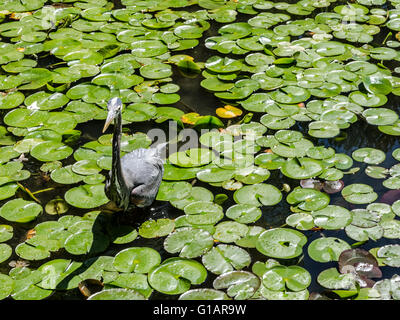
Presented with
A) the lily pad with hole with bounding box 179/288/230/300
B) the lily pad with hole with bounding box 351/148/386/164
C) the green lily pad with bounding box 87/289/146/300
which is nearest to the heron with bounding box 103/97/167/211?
the green lily pad with bounding box 87/289/146/300

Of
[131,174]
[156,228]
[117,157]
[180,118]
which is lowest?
[156,228]

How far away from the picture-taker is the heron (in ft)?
11.1

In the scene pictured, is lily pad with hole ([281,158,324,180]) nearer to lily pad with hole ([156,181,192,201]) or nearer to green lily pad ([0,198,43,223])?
lily pad with hole ([156,181,192,201])

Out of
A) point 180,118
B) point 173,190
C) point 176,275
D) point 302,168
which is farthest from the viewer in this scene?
point 180,118

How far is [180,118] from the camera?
15.4 ft

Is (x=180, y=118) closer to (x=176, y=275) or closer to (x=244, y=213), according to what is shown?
(x=244, y=213)

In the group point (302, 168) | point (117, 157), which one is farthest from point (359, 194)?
point (117, 157)

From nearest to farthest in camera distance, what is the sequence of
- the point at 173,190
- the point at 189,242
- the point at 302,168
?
the point at 189,242 → the point at 173,190 → the point at 302,168

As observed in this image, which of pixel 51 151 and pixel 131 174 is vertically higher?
pixel 131 174

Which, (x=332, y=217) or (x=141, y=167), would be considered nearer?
(x=332, y=217)

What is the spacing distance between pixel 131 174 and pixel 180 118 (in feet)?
3.45

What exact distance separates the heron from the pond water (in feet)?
0.53

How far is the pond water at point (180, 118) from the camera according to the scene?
341cm

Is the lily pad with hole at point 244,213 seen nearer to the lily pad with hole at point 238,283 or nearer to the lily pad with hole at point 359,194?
the lily pad with hole at point 238,283
